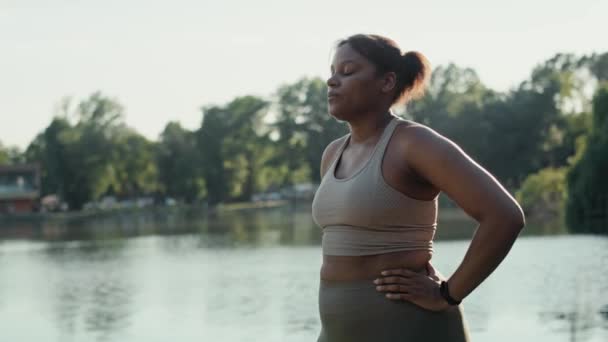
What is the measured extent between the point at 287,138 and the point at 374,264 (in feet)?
276

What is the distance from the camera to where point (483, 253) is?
2236 mm

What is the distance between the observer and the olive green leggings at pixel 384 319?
2.29 metres

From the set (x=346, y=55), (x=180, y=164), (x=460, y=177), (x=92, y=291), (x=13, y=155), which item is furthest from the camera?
(x=13, y=155)

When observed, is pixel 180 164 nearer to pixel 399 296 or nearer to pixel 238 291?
pixel 238 291

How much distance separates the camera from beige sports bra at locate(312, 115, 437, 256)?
2240 millimetres

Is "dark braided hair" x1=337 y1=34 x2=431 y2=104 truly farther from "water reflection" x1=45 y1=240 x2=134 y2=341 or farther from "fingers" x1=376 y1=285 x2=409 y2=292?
"water reflection" x1=45 y1=240 x2=134 y2=341

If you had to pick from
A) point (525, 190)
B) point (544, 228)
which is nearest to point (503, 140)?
point (525, 190)

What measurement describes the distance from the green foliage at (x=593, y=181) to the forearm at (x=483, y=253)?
102ft

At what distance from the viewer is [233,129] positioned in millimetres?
91312

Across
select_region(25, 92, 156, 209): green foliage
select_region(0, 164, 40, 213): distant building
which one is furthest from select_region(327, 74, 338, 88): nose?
select_region(0, 164, 40, 213): distant building

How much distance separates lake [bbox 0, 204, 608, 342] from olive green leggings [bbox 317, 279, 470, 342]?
38.6 ft

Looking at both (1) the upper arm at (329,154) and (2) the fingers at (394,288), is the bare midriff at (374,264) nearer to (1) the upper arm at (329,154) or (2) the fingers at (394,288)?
(2) the fingers at (394,288)

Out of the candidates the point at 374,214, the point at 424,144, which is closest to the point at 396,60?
the point at 424,144

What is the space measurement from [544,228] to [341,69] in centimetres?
3749
